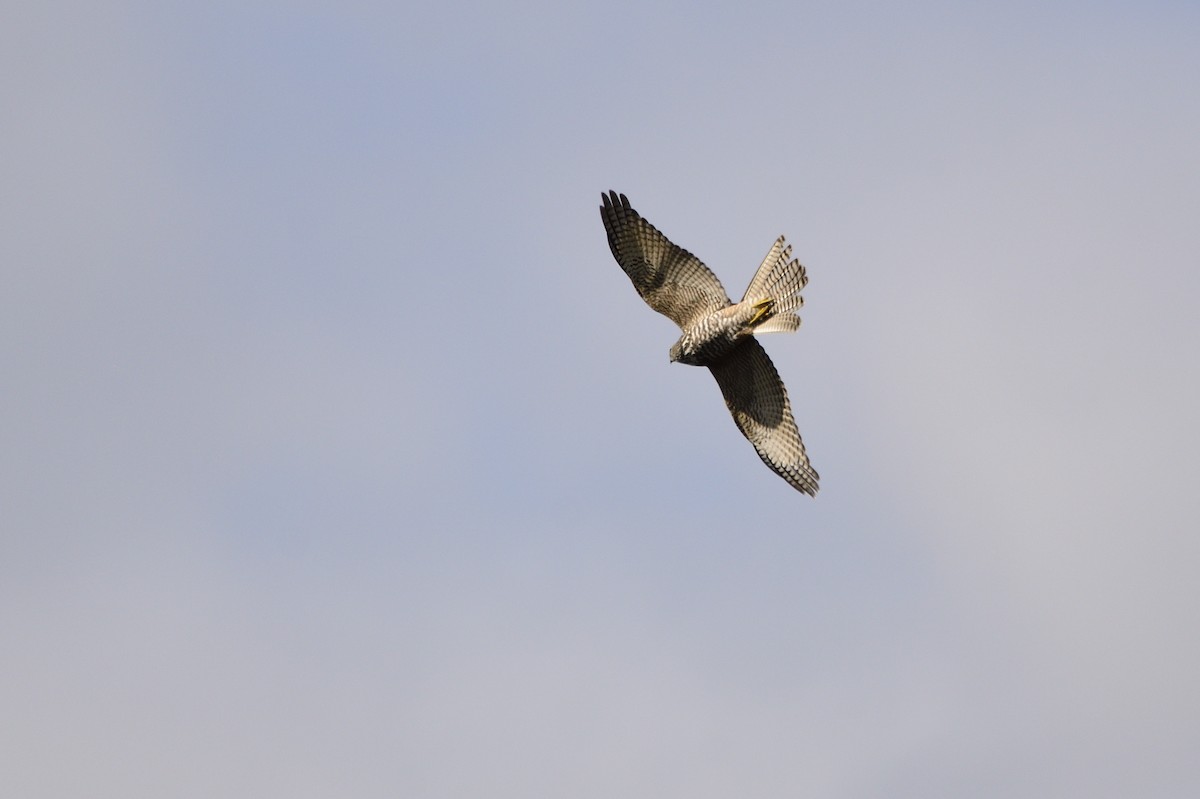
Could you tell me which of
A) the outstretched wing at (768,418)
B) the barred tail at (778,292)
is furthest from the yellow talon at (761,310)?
the outstretched wing at (768,418)

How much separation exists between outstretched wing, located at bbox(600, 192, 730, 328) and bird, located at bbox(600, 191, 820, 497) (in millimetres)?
14

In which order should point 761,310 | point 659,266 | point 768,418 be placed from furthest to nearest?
point 768,418, point 659,266, point 761,310

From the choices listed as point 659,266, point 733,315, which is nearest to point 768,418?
point 733,315

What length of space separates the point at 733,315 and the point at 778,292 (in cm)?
69

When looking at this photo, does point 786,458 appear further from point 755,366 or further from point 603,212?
point 603,212

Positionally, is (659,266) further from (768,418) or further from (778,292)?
(768,418)

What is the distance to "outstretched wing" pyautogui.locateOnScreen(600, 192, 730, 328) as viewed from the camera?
2925 cm

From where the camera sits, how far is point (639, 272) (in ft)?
97.3

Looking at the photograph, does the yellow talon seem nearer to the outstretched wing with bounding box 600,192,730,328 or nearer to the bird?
the bird

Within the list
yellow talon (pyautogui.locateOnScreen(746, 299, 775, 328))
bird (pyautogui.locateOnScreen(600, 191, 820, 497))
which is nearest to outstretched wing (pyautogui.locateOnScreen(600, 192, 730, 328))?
bird (pyautogui.locateOnScreen(600, 191, 820, 497))

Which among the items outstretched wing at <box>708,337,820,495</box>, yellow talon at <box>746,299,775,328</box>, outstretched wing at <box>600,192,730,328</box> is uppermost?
outstretched wing at <box>600,192,730,328</box>

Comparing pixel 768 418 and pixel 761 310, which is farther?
pixel 768 418

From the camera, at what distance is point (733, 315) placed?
1144 inches

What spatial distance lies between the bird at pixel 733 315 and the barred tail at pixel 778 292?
0.01 metres
